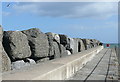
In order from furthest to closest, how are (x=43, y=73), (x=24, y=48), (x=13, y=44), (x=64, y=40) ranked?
1. (x=64, y=40)
2. (x=24, y=48)
3. (x=13, y=44)
4. (x=43, y=73)

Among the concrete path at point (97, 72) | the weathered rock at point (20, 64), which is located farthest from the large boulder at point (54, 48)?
the weathered rock at point (20, 64)

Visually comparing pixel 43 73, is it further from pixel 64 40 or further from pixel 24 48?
pixel 64 40

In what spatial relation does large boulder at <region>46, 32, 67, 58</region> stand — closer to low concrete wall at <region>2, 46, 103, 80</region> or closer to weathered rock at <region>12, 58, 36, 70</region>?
weathered rock at <region>12, 58, 36, 70</region>

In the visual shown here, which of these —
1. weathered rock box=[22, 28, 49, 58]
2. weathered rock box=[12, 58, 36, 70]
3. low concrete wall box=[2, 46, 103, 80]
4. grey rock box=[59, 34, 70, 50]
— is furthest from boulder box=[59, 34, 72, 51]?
low concrete wall box=[2, 46, 103, 80]

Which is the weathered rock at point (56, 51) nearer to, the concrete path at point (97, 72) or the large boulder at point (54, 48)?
the large boulder at point (54, 48)

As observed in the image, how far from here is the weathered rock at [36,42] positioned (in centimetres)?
848

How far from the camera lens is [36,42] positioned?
338 inches

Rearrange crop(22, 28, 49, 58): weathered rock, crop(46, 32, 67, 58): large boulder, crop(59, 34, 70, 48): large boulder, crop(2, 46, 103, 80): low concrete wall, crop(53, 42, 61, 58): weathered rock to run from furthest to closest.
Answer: crop(59, 34, 70, 48): large boulder < crop(53, 42, 61, 58): weathered rock < crop(46, 32, 67, 58): large boulder < crop(22, 28, 49, 58): weathered rock < crop(2, 46, 103, 80): low concrete wall

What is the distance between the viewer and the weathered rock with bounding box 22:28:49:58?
848 cm

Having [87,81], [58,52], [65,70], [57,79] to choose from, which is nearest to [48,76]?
[57,79]

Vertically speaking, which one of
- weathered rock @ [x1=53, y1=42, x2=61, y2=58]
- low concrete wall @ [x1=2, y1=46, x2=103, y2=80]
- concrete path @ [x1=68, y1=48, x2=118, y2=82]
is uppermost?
low concrete wall @ [x1=2, y1=46, x2=103, y2=80]

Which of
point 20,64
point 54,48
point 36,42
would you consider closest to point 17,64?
point 20,64

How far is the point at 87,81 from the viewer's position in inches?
233

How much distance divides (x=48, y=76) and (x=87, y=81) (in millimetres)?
2042
